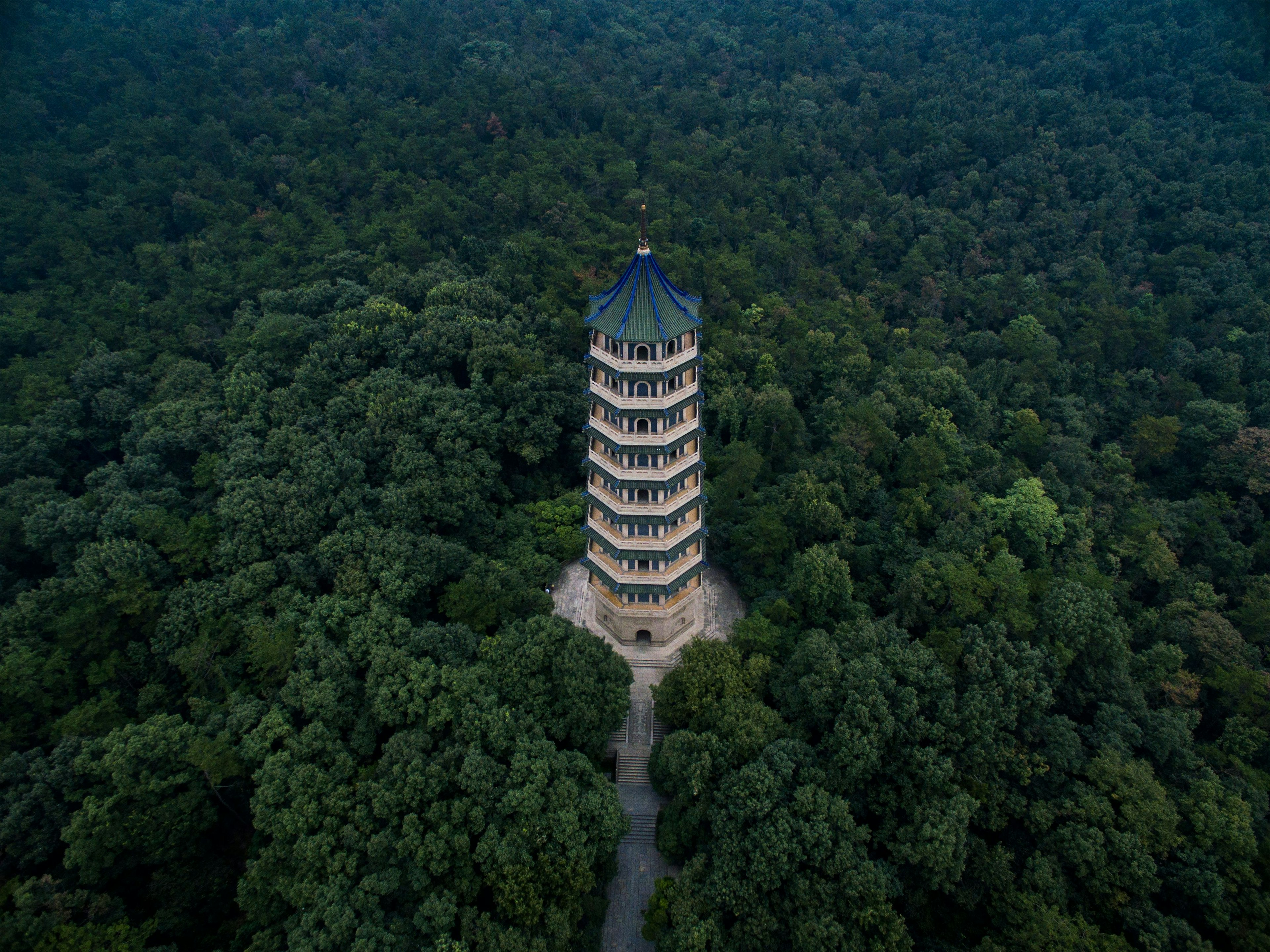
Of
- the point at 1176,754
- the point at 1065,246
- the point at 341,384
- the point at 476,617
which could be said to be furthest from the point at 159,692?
the point at 1065,246

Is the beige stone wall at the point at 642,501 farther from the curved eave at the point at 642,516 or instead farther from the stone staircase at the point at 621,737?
the stone staircase at the point at 621,737

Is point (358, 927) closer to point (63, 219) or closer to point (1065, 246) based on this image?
point (63, 219)

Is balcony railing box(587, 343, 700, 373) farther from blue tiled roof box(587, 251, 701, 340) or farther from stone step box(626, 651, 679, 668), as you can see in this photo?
stone step box(626, 651, 679, 668)

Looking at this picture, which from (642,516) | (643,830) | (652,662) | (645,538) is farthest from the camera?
(652,662)

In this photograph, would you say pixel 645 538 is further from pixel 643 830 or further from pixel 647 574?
pixel 643 830

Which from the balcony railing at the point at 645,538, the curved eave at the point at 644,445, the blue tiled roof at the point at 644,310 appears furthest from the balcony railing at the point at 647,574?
the blue tiled roof at the point at 644,310

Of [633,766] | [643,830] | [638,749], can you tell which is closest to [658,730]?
[638,749]
